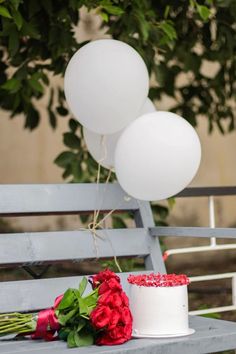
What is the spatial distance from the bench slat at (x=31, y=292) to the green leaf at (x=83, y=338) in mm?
379

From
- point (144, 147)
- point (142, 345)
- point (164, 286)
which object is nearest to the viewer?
point (142, 345)

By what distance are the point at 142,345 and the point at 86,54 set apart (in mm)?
846

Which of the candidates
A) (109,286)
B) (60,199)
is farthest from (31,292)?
(109,286)

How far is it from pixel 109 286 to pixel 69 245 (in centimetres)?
50

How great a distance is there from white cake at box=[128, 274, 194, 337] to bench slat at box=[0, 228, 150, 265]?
430 millimetres

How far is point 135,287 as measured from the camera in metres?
1.89

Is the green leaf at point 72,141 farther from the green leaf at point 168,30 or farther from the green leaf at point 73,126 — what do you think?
the green leaf at point 168,30

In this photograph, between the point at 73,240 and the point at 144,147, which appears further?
the point at 73,240

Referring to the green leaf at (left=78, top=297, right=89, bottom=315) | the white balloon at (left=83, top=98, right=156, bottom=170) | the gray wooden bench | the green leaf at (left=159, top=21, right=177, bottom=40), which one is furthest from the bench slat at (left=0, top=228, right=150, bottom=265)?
the green leaf at (left=159, top=21, right=177, bottom=40)

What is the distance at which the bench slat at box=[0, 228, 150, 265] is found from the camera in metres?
2.18

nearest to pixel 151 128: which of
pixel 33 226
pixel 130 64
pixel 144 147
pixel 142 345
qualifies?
pixel 144 147

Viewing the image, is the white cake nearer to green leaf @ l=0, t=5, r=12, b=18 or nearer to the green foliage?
the green foliage

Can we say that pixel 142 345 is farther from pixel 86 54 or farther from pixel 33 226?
pixel 33 226

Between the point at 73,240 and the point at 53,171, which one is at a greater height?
the point at 73,240
